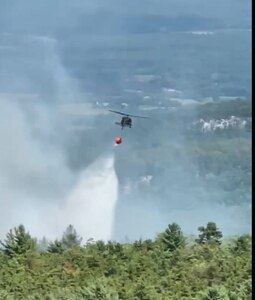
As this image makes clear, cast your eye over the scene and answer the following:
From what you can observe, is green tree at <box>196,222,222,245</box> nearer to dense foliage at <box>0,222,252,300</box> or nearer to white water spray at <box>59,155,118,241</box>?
dense foliage at <box>0,222,252,300</box>

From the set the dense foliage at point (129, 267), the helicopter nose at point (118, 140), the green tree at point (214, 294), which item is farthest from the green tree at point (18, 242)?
the green tree at point (214, 294)

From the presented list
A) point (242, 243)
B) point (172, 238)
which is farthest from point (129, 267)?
point (242, 243)

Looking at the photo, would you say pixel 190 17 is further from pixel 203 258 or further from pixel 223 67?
pixel 203 258

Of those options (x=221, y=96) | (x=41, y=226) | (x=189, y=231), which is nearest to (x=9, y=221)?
(x=41, y=226)

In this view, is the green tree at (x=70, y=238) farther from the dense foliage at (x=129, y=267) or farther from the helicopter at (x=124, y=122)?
the helicopter at (x=124, y=122)

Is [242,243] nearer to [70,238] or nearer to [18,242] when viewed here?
[70,238]

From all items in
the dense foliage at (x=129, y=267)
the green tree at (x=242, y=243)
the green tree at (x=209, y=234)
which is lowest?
the dense foliage at (x=129, y=267)

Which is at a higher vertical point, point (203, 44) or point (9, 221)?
point (203, 44)
